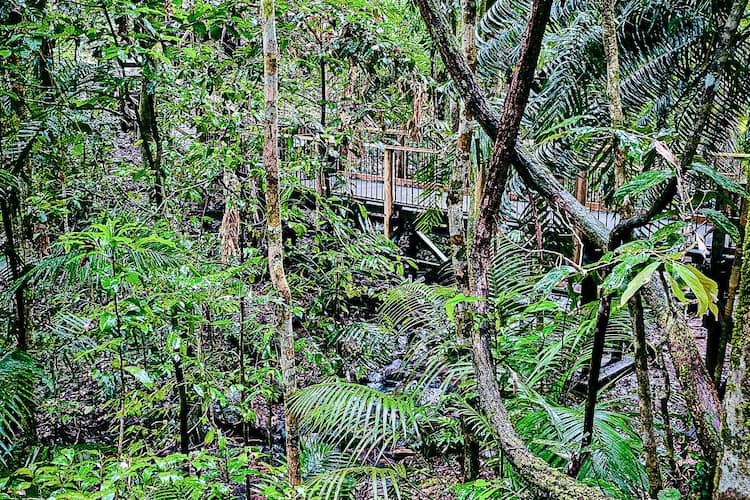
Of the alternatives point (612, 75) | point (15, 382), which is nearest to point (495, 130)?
point (612, 75)

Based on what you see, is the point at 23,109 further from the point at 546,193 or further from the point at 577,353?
the point at 577,353

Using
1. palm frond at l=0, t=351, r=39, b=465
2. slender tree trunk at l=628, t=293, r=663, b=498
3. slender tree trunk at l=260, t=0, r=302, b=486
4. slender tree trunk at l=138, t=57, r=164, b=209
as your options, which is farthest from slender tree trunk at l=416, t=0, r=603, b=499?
slender tree trunk at l=138, t=57, r=164, b=209

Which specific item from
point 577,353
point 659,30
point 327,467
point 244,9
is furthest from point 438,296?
point 659,30

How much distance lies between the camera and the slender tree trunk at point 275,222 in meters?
2.38

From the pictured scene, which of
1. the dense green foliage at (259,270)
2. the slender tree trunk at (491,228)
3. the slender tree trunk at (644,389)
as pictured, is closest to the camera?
the slender tree trunk at (491,228)

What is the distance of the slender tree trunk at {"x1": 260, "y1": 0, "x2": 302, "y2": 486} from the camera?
2381 mm

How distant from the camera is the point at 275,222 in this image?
8.12 ft

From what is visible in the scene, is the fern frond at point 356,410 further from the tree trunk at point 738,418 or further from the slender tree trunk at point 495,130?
the tree trunk at point 738,418

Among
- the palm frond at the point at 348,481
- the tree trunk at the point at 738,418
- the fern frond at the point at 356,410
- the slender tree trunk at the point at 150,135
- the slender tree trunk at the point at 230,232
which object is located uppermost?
the slender tree trunk at the point at 150,135

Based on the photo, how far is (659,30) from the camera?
350cm

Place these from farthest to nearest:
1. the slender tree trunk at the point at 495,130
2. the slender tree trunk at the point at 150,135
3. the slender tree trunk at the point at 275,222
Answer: the slender tree trunk at the point at 150,135 → the slender tree trunk at the point at 275,222 → the slender tree trunk at the point at 495,130

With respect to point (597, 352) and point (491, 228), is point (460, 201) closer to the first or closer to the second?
point (491, 228)

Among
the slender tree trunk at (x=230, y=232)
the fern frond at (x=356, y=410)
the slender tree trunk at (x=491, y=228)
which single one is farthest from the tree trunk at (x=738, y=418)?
the slender tree trunk at (x=230, y=232)

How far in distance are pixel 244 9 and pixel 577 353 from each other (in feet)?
8.39
